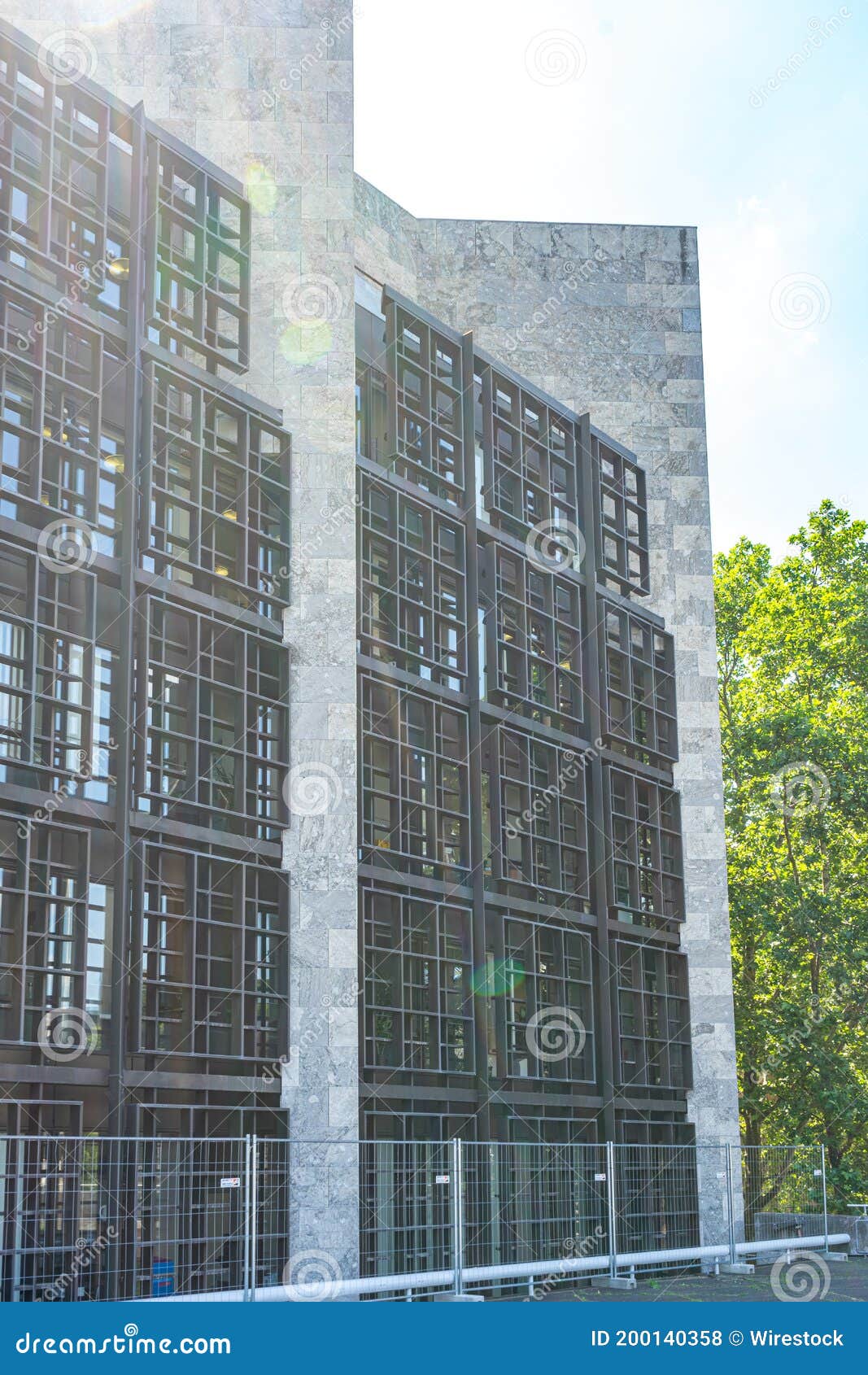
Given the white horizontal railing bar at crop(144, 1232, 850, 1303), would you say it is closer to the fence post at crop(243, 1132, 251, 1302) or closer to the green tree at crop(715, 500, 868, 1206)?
the fence post at crop(243, 1132, 251, 1302)

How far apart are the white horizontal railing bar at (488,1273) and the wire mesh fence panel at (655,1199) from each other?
279 millimetres

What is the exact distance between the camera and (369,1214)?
1975 centimetres

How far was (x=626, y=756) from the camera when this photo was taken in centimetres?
2927

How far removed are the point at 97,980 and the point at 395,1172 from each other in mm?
5270

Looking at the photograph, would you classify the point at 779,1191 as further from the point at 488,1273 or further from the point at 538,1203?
the point at 488,1273

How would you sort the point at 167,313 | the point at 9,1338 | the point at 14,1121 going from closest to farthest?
the point at 9,1338 → the point at 14,1121 → the point at 167,313

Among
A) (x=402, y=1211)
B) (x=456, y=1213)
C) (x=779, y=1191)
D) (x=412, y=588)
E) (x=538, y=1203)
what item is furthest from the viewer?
(x=779, y=1191)

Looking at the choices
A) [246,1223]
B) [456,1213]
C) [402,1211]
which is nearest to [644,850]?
[402,1211]

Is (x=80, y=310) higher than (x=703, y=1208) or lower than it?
higher

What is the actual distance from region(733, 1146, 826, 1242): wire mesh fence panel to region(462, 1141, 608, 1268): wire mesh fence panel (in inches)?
149

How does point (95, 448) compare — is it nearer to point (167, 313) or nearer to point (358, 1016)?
point (167, 313)

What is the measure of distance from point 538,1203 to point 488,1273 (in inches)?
151

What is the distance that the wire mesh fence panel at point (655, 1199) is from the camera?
2431cm

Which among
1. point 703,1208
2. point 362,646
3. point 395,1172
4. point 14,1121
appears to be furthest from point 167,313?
point 703,1208
